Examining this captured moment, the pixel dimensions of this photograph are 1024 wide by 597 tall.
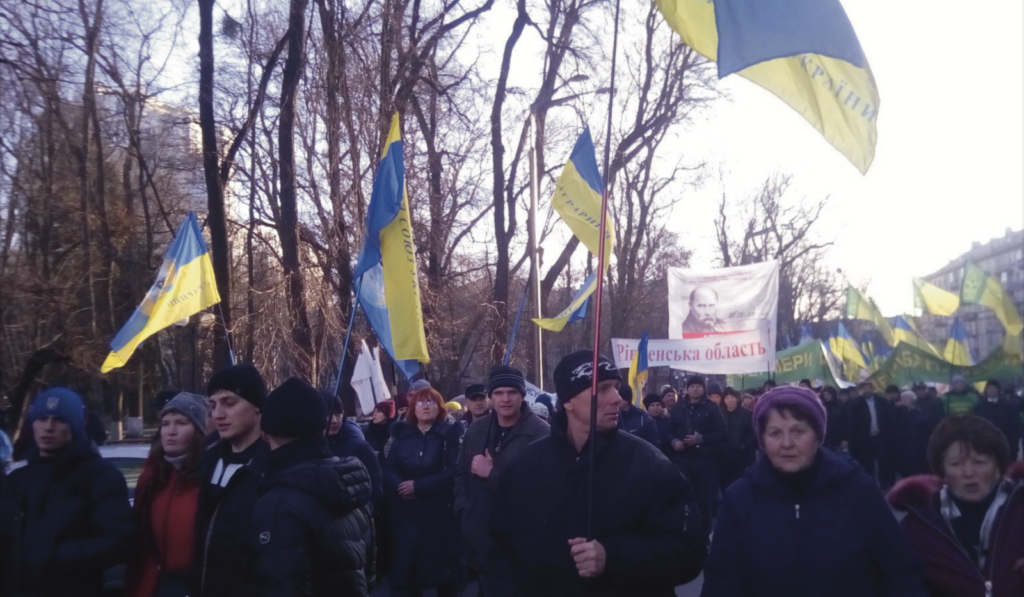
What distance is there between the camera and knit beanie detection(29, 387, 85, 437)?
4105mm

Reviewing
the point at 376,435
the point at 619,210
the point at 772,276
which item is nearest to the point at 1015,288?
the point at 619,210

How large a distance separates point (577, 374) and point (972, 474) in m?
1.52

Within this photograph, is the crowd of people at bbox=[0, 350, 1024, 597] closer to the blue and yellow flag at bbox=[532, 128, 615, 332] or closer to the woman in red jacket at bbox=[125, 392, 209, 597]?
the woman in red jacket at bbox=[125, 392, 209, 597]

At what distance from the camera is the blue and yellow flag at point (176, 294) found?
29.0 feet

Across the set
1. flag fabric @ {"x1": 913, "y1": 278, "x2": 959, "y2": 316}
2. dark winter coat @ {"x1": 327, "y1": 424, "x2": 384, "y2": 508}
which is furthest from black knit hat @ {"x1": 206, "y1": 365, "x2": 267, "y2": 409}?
flag fabric @ {"x1": 913, "y1": 278, "x2": 959, "y2": 316}

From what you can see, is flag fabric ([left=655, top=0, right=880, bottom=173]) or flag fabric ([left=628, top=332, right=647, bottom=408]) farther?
flag fabric ([left=628, top=332, right=647, bottom=408])

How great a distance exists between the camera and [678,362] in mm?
14766

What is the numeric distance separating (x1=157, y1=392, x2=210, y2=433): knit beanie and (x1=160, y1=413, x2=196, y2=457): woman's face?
0.06 ft

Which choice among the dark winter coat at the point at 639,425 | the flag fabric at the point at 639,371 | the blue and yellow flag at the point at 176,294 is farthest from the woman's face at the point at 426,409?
the flag fabric at the point at 639,371

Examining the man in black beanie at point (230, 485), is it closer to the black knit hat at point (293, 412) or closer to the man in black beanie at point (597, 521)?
the black knit hat at point (293, 412)

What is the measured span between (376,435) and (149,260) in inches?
543

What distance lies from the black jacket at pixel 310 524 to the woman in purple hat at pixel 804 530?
50.4 inches

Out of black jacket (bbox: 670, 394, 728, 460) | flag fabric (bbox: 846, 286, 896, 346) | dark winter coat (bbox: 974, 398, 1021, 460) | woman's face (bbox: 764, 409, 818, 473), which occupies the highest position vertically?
flag fabric (bbox: 846, 286, 896, 346)

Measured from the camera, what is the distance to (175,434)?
4250 millimetres
